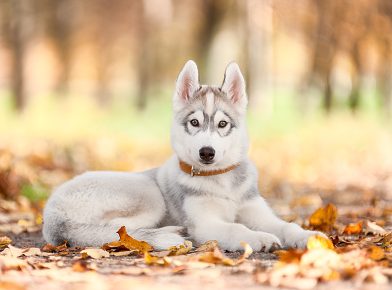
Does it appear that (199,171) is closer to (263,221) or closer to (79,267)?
(263,221)

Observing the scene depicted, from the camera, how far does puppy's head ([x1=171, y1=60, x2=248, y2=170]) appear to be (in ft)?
17.5

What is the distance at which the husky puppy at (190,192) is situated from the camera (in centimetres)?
533

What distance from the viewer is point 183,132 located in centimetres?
554

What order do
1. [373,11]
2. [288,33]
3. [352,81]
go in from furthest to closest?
[288,33]
[352,81]
[373,11]

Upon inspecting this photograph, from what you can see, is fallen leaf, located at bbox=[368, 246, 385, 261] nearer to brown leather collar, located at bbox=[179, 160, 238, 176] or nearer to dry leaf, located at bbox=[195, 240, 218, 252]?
dry leaf, located at bbox=[195, 240, 218, 252]

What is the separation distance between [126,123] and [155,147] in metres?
5.68

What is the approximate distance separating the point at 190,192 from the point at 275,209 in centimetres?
289

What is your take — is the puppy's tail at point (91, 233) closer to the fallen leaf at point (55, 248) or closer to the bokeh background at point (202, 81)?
the fallen leaf at point (55, 248)

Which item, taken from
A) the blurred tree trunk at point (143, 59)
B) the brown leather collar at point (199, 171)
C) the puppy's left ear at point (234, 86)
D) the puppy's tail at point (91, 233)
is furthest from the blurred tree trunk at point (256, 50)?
the puppy's tail at point (91, 233)

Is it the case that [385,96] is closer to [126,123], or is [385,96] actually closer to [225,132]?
[126,123]

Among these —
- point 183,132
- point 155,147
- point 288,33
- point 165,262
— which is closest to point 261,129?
point 155,147

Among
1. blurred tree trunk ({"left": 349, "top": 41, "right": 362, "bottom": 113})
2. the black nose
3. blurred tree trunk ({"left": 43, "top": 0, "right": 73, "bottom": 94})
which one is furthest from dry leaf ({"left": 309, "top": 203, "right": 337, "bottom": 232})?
blurred tree trunk ({"left": 43, "top": 0, "right": 73, "bottom": 94})

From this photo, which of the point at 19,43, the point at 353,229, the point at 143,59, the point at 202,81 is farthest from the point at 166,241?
the point at 143,59

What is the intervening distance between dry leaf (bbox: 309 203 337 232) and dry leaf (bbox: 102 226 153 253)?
1.91 metres
